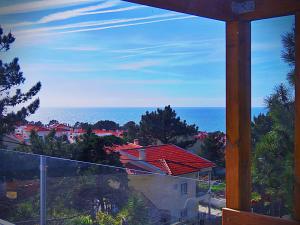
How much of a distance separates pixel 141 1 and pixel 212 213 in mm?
1647

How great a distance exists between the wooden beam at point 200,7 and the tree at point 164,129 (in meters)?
4.10

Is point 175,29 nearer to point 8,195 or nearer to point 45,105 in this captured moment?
point 45,105

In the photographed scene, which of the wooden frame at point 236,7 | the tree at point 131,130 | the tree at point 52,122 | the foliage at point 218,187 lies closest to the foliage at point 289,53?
the wooden frame at point 236,7

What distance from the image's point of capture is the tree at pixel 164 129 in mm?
5605

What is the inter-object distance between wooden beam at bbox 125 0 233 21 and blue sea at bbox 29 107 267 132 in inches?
103

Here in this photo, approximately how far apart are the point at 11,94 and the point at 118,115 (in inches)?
104

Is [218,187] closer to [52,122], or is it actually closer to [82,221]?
[82,221]

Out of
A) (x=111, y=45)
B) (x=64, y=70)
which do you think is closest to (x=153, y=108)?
(x=111, y=45)

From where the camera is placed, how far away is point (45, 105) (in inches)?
302

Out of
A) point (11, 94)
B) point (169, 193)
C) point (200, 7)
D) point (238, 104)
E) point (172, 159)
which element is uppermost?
point (11, 94)

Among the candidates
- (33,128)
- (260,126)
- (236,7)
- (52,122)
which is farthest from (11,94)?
(236,7)

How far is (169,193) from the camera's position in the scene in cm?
265

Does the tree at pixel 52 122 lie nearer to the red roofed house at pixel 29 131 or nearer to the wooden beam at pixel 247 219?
the red roofed house at pixel 29 131

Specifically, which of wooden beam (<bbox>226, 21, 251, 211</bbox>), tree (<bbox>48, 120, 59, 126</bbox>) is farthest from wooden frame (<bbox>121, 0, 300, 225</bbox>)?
tree (<bbox>48, 120, 59, 126</bbox>)
